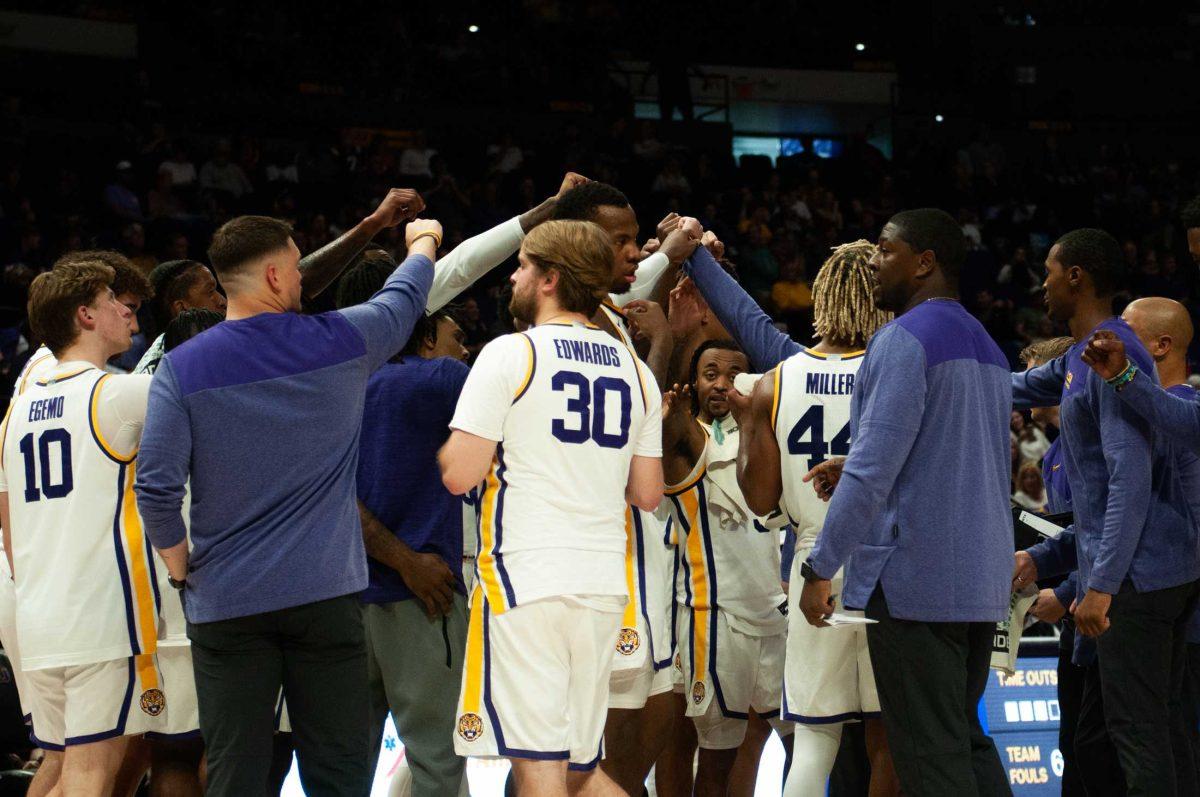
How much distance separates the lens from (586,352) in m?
3.88

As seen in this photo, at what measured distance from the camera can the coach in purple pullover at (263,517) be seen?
3783 mm

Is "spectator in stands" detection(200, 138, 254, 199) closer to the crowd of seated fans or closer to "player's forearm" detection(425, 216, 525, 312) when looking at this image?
the crowd of seated fans

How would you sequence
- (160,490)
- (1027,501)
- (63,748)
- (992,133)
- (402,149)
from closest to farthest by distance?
(160,490) → (63,748) → (1027,501) → (402,149) → (992,133)

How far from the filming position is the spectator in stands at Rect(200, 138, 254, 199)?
13.5 meters

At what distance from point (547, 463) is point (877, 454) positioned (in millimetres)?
967

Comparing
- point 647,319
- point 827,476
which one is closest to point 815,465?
point 827,476

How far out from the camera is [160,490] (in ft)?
12.3

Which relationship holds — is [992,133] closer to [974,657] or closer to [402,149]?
[402,149]

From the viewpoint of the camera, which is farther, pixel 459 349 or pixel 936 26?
pixel 936 26

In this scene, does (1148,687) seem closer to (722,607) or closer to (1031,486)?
(722,607)

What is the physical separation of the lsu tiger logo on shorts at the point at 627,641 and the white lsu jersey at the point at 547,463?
21.1 inches

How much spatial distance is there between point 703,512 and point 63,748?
2515 mm

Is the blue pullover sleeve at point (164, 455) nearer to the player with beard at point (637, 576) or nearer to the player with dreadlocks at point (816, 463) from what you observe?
the player with beard at point (637, 576)

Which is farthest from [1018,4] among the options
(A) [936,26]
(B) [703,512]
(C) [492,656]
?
(C) [492,656]
